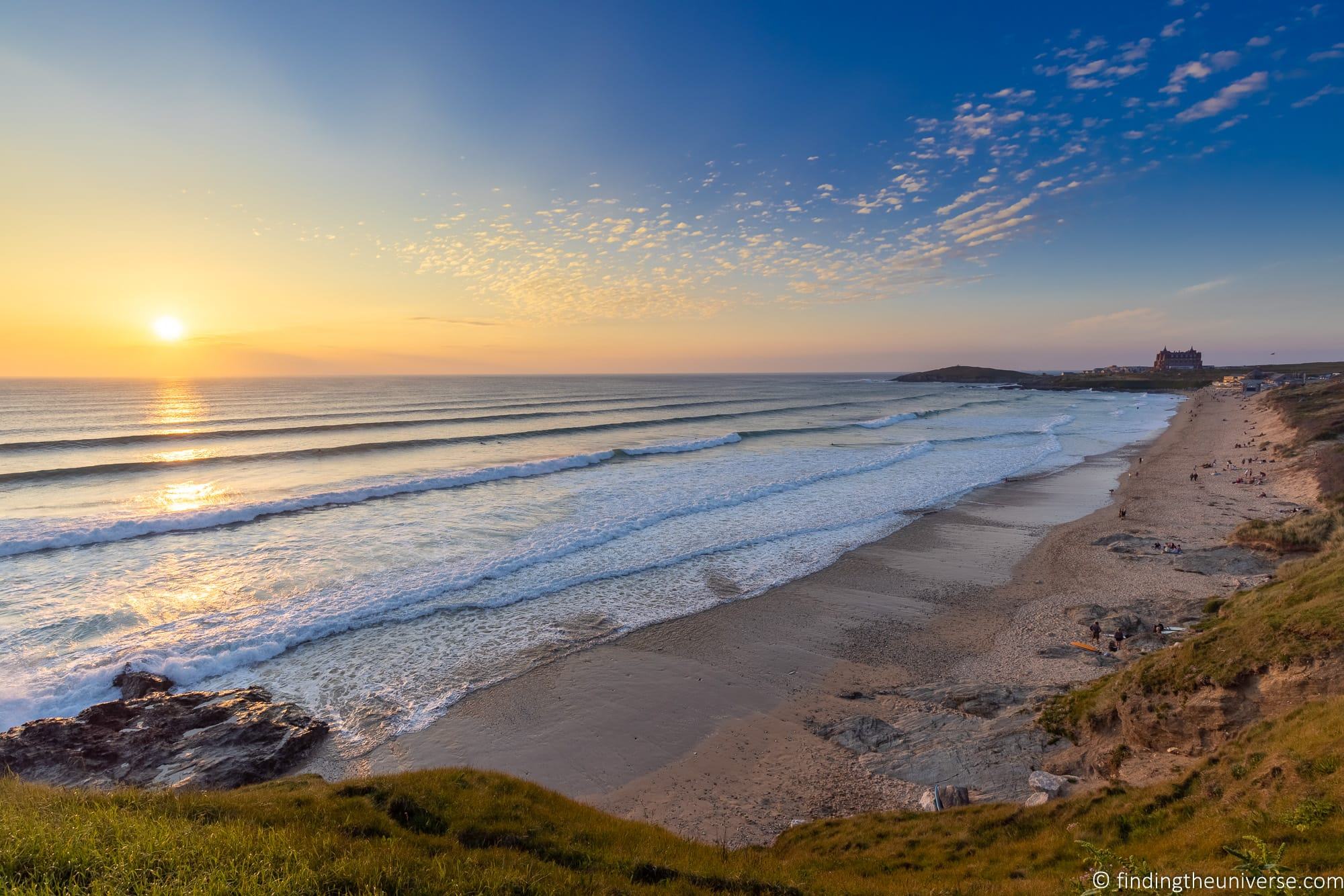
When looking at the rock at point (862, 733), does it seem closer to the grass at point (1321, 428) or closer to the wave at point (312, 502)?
the grass at point (1321, 428)

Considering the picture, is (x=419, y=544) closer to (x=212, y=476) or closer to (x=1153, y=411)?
(x=212, y=476)

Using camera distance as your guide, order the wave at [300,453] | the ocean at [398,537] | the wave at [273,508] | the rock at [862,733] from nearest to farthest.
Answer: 1. the rock at [862,733]
2. the ocean at [398,537]
3. the wave at [273,508]
4. the wave at [300,453]

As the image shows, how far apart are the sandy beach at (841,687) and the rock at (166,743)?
119 centimetres

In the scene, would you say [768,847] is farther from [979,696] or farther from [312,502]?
[312,502]

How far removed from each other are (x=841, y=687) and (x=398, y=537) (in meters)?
→ 17.6

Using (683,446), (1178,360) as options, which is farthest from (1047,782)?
(1178,360)

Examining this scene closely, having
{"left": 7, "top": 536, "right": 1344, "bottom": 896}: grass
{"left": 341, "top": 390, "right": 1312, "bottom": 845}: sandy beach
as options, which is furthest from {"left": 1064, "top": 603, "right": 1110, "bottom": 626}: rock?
{"left": 7, "top": 536, "right": 1344, "bottom": 896}: grass

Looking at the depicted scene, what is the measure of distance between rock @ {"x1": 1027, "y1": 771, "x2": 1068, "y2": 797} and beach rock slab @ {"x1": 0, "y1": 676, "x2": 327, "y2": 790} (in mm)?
11384

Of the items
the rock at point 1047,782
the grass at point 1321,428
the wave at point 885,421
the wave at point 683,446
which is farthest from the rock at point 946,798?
the wave at point 885,421

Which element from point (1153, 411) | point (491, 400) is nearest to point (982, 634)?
point (1153, 411)

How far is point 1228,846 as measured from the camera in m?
5.11

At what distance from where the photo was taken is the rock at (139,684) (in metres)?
11.6

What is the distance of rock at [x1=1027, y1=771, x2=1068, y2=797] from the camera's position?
779 centimetres

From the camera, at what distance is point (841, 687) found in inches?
476
